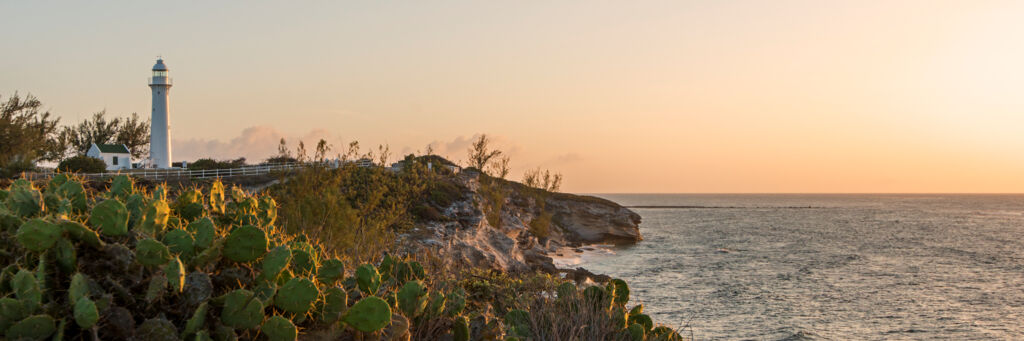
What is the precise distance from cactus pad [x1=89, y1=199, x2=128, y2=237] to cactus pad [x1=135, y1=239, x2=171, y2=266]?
0.28 m

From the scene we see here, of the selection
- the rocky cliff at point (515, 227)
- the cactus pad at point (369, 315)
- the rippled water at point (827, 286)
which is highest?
the cactus pad at point (369, 315)

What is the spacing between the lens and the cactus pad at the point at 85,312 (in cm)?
432

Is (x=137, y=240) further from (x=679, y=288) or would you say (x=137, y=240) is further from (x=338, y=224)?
(x=679, y=288)

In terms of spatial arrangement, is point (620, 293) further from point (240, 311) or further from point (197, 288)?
point (197, 288)

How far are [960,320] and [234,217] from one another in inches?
1182

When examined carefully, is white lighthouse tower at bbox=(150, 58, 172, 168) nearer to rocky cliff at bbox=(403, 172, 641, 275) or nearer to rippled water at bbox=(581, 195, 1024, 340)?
rocky cliff at bbox=(403, 172, 641, 275)

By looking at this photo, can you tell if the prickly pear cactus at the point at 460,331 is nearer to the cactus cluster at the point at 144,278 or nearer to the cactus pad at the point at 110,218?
the cactus cluster at the point at 144,278

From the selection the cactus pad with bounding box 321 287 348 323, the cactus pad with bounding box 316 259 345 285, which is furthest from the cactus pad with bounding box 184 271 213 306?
the cactus pad with bounding box 316 259 345 285

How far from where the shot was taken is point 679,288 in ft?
109

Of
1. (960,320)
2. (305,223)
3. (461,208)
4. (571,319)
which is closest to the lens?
(571,319)

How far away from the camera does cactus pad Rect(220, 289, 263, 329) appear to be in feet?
16.4

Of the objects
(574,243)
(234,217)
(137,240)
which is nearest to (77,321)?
(137,240)

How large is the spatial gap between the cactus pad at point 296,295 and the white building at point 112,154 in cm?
5947

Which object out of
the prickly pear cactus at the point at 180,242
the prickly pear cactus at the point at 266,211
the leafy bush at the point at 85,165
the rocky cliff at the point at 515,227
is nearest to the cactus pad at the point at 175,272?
the prickly pear cactus at the point at 180,242
